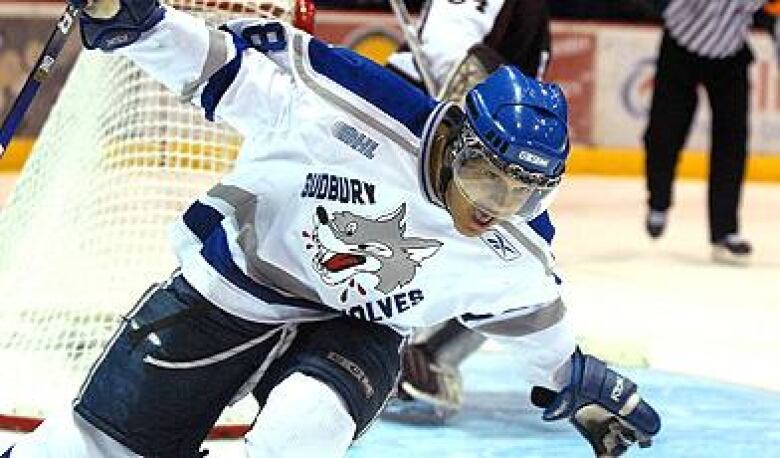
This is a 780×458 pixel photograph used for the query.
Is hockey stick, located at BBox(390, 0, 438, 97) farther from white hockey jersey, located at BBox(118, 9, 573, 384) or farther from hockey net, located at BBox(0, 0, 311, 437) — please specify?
white hockey jersey, located at BBox(118, 9, 573, 384)

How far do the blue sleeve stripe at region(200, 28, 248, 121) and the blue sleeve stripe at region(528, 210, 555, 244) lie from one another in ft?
1.40

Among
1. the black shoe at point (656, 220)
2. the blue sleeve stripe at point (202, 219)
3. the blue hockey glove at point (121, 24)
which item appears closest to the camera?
the blue hockey glove at point (121, 24)

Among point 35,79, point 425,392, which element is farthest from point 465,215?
point 425,392

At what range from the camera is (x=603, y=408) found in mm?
2557

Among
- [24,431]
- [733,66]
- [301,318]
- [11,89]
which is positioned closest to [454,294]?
[301,318]

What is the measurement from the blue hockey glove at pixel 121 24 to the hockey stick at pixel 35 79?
8.7 inches

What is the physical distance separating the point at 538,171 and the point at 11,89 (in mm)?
5316

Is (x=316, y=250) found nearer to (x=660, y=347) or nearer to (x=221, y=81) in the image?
(x=221, y=81)

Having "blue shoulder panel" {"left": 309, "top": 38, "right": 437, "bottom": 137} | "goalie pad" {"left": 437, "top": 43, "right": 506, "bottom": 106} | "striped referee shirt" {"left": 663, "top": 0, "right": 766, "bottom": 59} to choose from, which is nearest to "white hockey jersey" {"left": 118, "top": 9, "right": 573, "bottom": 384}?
"blue shoulder panel" {"left": 309, "top": 38, "right": 437, "bottom": 137}

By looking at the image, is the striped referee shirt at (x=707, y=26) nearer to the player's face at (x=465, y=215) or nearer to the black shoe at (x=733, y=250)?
the black shoe at (x=733, y=250)

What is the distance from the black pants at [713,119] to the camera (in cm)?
578

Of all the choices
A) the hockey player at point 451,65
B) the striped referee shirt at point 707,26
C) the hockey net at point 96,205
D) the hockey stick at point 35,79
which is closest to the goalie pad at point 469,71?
the hockey player at point 451,65

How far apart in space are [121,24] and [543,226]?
62cm

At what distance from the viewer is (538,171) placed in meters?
2.19
